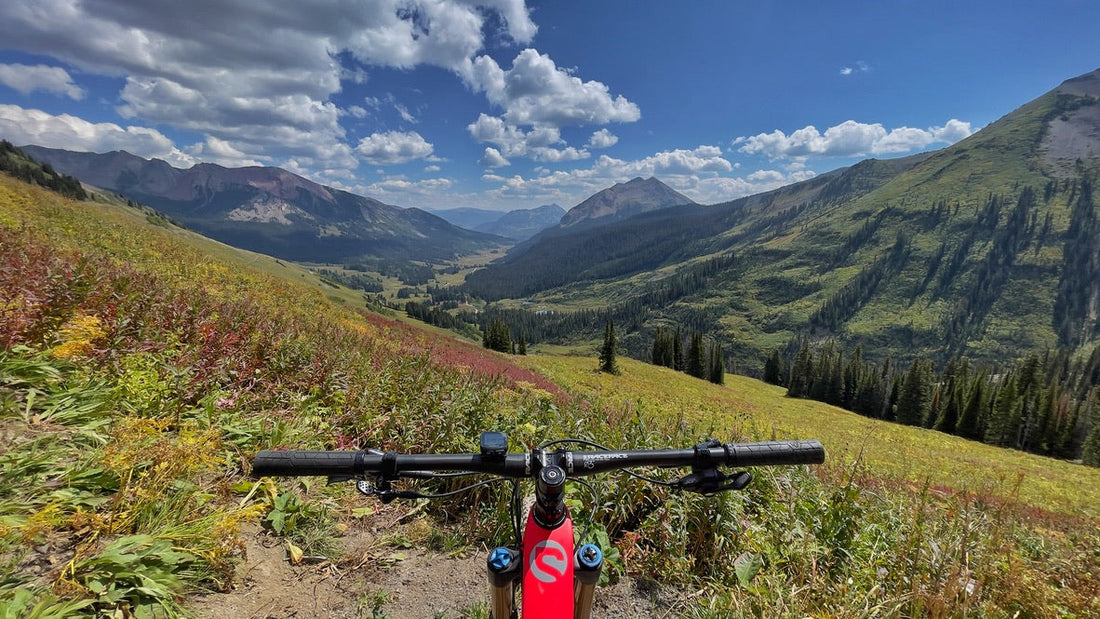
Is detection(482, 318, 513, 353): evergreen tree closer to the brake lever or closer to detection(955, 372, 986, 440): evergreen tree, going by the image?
the brake lever

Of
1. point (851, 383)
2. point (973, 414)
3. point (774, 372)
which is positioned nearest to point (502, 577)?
point (973, 414)

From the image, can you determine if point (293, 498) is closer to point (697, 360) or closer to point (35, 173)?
point (697, 360)

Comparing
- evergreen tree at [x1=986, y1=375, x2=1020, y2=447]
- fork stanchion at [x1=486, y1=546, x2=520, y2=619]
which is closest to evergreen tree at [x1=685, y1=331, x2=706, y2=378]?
evergreen tree at [x1=986, y1=375, x2=1020, y2=447]

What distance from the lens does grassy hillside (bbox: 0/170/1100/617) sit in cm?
317

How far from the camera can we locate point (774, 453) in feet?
8.04

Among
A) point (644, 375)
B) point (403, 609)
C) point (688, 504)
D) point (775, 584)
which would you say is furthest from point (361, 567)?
point (644, 375)

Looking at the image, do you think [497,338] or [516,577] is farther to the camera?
[497,338]

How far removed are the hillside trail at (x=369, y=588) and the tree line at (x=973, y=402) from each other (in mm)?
66006

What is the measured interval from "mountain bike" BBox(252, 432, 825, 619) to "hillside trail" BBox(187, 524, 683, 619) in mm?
1838

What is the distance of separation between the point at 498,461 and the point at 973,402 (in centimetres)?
7567

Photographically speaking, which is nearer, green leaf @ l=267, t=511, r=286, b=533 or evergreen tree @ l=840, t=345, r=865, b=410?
green leaf @ l=267, t=511, r=286, b=533

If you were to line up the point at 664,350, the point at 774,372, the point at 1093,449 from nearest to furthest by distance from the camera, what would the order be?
the point at 1093,449 < the point at 664,350 < the point at 774,372

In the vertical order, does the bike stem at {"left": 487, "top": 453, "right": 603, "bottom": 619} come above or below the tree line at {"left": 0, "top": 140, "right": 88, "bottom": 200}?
below

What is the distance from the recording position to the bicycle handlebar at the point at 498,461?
2164 mm
